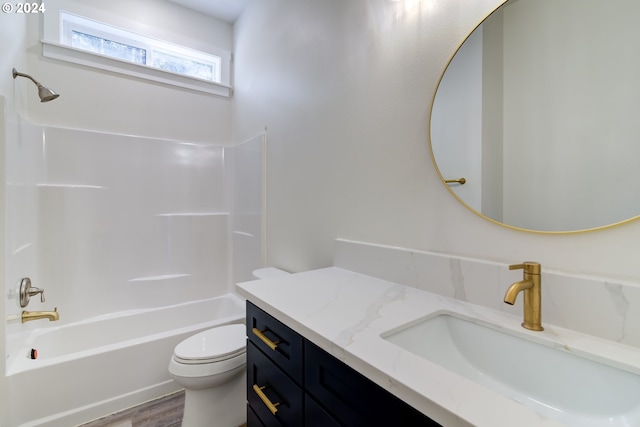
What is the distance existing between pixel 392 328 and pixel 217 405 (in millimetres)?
1320

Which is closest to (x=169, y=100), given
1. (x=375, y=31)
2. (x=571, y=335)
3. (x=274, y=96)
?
(x=274, y=96)

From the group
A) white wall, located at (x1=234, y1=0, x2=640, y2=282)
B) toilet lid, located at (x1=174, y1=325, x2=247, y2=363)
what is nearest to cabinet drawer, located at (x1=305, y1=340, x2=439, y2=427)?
white wall, located at (x1=234, y1=0, x2=640, y2=282)

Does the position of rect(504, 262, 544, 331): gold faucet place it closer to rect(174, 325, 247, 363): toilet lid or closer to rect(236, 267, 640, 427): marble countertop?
rect(236, 267, 640, 427): marble countertop

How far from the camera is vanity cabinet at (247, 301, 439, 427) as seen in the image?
573 mm

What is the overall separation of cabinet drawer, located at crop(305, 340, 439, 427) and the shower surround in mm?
1572

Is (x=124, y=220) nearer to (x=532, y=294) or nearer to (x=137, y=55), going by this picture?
(x=137, y=55)

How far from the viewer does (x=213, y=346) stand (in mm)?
1539

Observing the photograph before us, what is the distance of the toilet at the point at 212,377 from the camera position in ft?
4.66

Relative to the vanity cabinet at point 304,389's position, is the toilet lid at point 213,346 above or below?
below

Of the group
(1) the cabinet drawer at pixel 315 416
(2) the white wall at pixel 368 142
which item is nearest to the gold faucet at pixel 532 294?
(2) the white wall at pixel 368 142

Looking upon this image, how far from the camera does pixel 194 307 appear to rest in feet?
8.16

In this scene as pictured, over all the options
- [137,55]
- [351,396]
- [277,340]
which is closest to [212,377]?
[277,340]

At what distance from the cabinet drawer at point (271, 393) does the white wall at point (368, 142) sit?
2.16 feet

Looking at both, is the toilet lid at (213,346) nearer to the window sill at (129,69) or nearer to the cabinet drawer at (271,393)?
the cabinet drawer at (271,393)
